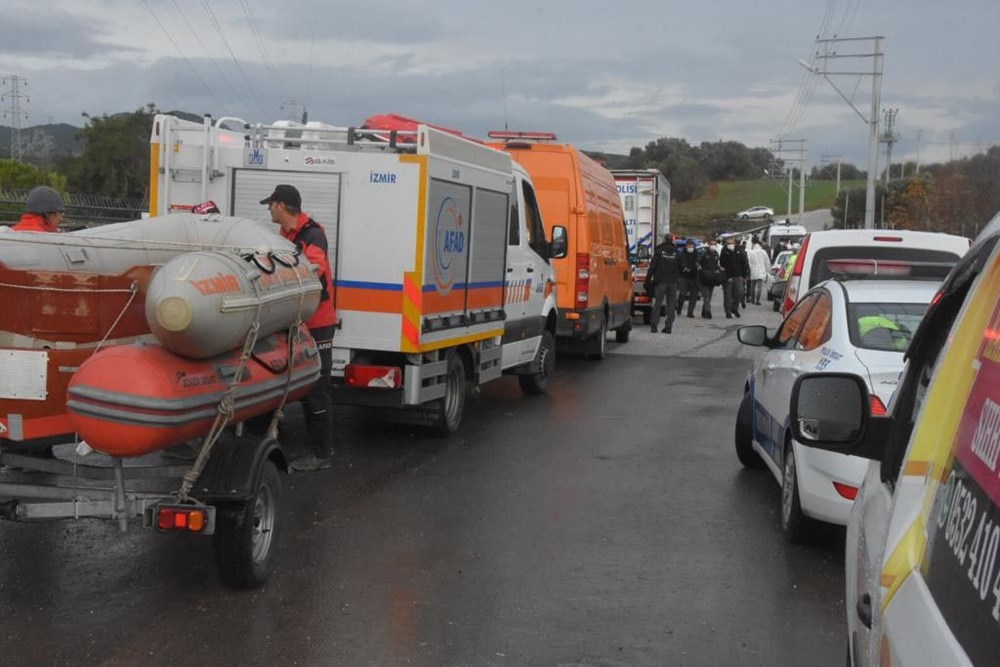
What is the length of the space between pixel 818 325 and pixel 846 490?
5.18 ft

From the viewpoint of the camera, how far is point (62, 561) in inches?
261

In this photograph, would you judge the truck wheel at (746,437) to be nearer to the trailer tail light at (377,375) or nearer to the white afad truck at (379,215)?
the white afad truck at (379,215)

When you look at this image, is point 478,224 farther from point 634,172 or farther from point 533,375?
point 634,172

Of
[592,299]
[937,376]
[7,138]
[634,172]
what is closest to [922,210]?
[634,172]

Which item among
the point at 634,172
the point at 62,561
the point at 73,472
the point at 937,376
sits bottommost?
the point at 62,561

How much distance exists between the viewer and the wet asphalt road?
5.39 metres

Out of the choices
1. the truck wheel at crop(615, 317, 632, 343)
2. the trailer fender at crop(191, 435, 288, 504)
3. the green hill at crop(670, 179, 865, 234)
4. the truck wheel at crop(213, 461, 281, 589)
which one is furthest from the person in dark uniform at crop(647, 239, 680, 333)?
the green hill at crop(670, 179, 865, 234)

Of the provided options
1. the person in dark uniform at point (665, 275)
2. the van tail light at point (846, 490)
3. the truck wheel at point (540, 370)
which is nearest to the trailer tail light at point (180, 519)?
the van tail light at point (846, 490)

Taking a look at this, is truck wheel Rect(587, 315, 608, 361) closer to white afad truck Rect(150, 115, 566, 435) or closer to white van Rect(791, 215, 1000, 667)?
white afad truck Rect(150, 115, 566, 435)

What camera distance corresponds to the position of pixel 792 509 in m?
7.26

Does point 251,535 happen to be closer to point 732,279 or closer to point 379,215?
point 379,215

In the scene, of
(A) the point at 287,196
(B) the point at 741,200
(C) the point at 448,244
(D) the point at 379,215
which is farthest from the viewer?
(B) the point at 741,200

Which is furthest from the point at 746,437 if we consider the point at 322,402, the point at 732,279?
the point at 732,279

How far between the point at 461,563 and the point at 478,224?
493cm
